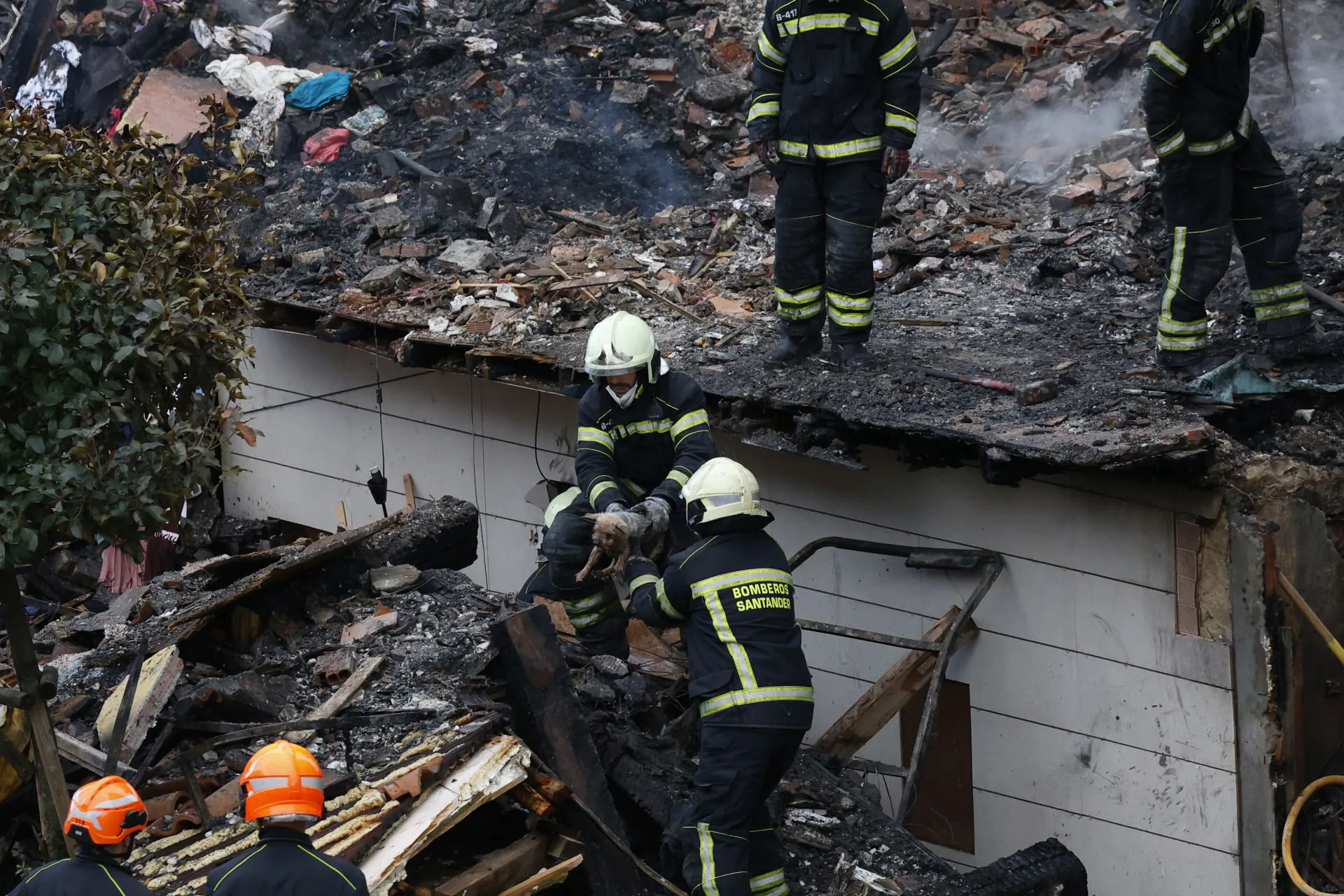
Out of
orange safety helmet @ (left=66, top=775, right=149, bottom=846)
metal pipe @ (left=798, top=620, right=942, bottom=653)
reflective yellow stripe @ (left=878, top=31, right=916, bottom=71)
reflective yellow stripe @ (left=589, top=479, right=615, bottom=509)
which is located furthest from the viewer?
reflective yellow stripe @ (left=878, top=31, right=916, bottom=71)

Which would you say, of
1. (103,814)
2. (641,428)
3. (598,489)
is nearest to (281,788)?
(103,814)

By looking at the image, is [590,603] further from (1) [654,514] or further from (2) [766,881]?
(2) [766,881]

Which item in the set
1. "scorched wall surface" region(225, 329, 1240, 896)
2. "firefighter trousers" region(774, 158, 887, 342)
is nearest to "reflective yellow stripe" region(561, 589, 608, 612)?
"scorched wall surface" region(225, 329, 1240, 896)

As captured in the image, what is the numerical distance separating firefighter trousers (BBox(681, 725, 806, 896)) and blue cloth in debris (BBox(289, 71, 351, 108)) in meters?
8.96

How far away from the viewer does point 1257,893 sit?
6172mm

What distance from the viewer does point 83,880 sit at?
381 centimetres

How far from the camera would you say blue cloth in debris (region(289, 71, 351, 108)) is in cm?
1242

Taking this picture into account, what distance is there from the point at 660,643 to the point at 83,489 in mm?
4022

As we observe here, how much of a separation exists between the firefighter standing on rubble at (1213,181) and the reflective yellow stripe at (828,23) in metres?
1.40

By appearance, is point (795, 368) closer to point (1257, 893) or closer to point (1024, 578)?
point (1024, 578)

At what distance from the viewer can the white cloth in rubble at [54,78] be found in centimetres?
1340

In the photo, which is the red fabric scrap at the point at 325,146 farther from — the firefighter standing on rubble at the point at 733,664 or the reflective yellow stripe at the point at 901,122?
the firefighter standing on rubble at the point at 733,664

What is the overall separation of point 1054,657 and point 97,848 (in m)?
4.71

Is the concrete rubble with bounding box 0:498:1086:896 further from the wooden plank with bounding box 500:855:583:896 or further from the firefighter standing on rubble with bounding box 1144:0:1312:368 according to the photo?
the firefighter standing on rubble with bounding box 1144:0:1312:368
